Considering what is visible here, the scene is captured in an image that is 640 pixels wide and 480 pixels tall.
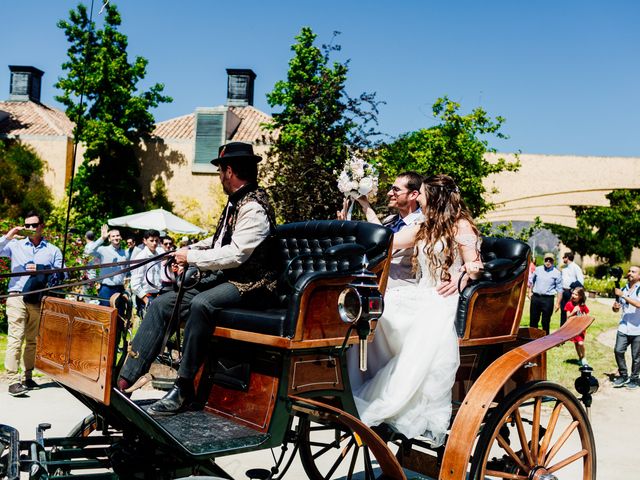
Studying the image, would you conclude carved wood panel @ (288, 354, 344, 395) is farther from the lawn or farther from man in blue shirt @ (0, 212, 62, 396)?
the lawn

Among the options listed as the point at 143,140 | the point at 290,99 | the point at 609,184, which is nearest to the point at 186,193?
the point at 143,140

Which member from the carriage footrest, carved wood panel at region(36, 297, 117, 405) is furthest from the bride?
carved wood panel at region(36, 297, 117, 405)

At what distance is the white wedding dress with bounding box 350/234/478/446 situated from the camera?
3.39 m

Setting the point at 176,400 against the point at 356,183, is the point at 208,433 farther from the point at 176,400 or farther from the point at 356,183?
the point at 356,183

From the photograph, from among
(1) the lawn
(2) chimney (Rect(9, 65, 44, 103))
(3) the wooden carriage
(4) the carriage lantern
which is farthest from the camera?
Answer: (2) chimney (Rect(9, 65, 44, 103))

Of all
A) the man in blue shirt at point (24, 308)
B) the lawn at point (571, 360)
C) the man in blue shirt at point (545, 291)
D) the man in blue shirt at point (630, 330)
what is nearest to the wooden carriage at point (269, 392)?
the man in blue shirt at point (24, 308)

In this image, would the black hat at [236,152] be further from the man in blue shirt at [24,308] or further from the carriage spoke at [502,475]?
the man in blue shirt at [24,308]

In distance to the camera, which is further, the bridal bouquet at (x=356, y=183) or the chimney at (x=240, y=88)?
the chimney at (x=240, y=88)

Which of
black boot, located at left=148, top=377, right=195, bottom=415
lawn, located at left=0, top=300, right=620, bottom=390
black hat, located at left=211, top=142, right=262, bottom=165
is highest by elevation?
black hat, located at left=211, top=142, right=262, bottom=165

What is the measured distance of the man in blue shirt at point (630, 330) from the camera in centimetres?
851

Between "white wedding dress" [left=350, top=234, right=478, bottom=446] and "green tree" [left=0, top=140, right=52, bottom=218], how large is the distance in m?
22.3

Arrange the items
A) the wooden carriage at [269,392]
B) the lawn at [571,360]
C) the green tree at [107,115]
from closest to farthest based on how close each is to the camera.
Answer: the wooden carriage at [269,392], the lawn at [571,360], the green tree at [107,115]

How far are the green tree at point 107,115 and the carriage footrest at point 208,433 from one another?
21.4 m

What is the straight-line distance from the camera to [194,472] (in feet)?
9.55
